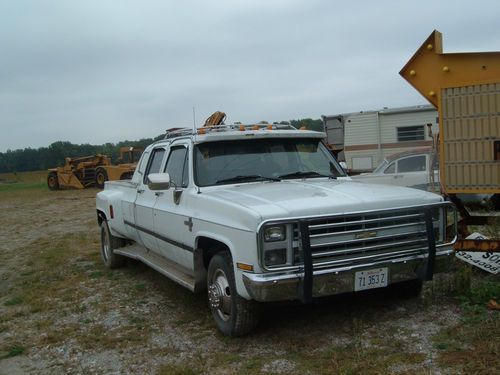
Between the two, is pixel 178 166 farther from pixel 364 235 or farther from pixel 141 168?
pixel 364 235

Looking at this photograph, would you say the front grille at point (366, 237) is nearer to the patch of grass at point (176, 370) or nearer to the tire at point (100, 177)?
the patch of grass at point (176, 370)

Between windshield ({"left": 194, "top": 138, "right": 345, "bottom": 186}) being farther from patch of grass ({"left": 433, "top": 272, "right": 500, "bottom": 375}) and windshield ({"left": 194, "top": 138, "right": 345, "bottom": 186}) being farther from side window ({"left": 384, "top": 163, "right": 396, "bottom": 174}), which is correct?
side window ({"left": 384, "top": 163, "right": 396, "bottom": 174})

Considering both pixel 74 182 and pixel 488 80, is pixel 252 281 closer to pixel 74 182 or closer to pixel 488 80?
pixel 488 80

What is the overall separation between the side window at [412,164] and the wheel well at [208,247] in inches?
297

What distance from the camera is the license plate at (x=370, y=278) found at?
427cm

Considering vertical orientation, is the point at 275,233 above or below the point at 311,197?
below

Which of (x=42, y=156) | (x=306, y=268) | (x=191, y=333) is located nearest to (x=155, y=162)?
(x=191, y=333)

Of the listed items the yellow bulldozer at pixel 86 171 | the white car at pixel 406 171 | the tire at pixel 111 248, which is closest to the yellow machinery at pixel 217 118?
the white car at pixel 406 171

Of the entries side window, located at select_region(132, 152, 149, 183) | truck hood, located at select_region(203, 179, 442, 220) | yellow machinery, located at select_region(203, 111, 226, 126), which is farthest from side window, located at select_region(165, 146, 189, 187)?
yellow machinery, located at select_region(203, 111, 226, 126)

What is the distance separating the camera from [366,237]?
4324 millimetres

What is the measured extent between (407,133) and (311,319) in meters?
15.3

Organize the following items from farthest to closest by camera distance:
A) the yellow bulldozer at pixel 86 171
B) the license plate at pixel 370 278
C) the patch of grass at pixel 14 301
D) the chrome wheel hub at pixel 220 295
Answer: the yellow bulldozer at pixel 86 171
the patch of grass at pixel 14 301
the chrome wheel hub at pixel 220 295
the license plate at pixel 370 278

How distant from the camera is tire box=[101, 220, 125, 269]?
7938 millimetres

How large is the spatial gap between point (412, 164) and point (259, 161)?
22.5 feet
